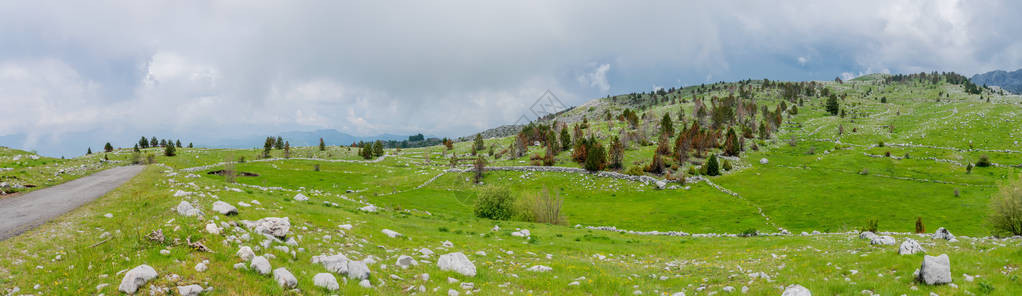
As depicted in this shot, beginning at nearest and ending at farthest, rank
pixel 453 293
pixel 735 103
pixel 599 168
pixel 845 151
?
1. pixel 453 293
2. pixel 599 168
3. pixel 845 151
4. pixel 735 103

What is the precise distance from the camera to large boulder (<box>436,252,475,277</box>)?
1248cm

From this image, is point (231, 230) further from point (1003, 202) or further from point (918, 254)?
point (1003, 202)

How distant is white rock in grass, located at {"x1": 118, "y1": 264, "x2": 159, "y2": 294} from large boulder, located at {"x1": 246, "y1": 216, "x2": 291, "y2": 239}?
4.29 m

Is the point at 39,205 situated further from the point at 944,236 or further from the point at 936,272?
the point at 944,236

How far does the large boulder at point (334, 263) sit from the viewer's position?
10531mm

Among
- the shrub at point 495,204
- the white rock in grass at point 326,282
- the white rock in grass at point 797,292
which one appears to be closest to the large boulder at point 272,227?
the white rock in grass at point 326,282

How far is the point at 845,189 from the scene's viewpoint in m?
61.4

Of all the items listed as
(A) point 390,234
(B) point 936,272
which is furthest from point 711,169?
(A) point 390,234

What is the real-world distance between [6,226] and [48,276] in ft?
27.3

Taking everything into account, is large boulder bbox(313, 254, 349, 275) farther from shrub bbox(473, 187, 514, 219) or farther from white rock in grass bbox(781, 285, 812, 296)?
shrub bbox(473, 187, 514, 219)

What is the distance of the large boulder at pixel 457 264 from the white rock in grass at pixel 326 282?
156 inches

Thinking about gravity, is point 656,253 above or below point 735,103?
below

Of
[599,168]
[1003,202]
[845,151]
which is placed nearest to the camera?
[1003,202]

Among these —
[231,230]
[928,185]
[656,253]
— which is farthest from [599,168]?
[231,230]
